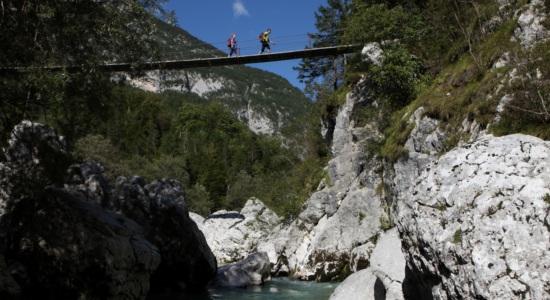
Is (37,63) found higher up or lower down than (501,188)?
higher up

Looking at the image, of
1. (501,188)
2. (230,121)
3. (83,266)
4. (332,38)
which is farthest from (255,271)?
(230,121)

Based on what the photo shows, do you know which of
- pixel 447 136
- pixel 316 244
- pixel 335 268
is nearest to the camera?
pixel 447 136

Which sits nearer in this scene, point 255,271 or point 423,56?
point 255,271

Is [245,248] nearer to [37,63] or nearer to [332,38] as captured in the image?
[332,38]

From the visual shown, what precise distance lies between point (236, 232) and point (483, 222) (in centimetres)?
2893

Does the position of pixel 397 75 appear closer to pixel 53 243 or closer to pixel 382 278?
pixel 382 278

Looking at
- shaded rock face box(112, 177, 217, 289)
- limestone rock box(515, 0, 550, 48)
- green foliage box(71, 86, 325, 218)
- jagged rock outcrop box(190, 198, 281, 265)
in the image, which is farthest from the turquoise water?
jagged rock outcrop box(190, 198, 281, 265)

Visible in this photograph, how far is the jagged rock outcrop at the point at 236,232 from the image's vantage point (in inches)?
1302

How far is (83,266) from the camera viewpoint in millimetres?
13484

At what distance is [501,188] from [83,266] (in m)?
11.1

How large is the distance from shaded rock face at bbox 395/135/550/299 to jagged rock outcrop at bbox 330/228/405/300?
1.58 m

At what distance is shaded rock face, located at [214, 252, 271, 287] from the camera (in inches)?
835

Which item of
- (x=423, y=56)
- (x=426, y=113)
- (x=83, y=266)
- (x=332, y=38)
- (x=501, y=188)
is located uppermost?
(x=332, y=38)

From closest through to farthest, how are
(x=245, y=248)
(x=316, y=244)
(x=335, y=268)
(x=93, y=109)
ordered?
(x=93, y=109), (x=335, y=268), (x=316, y=244), (x=245, y=248)
